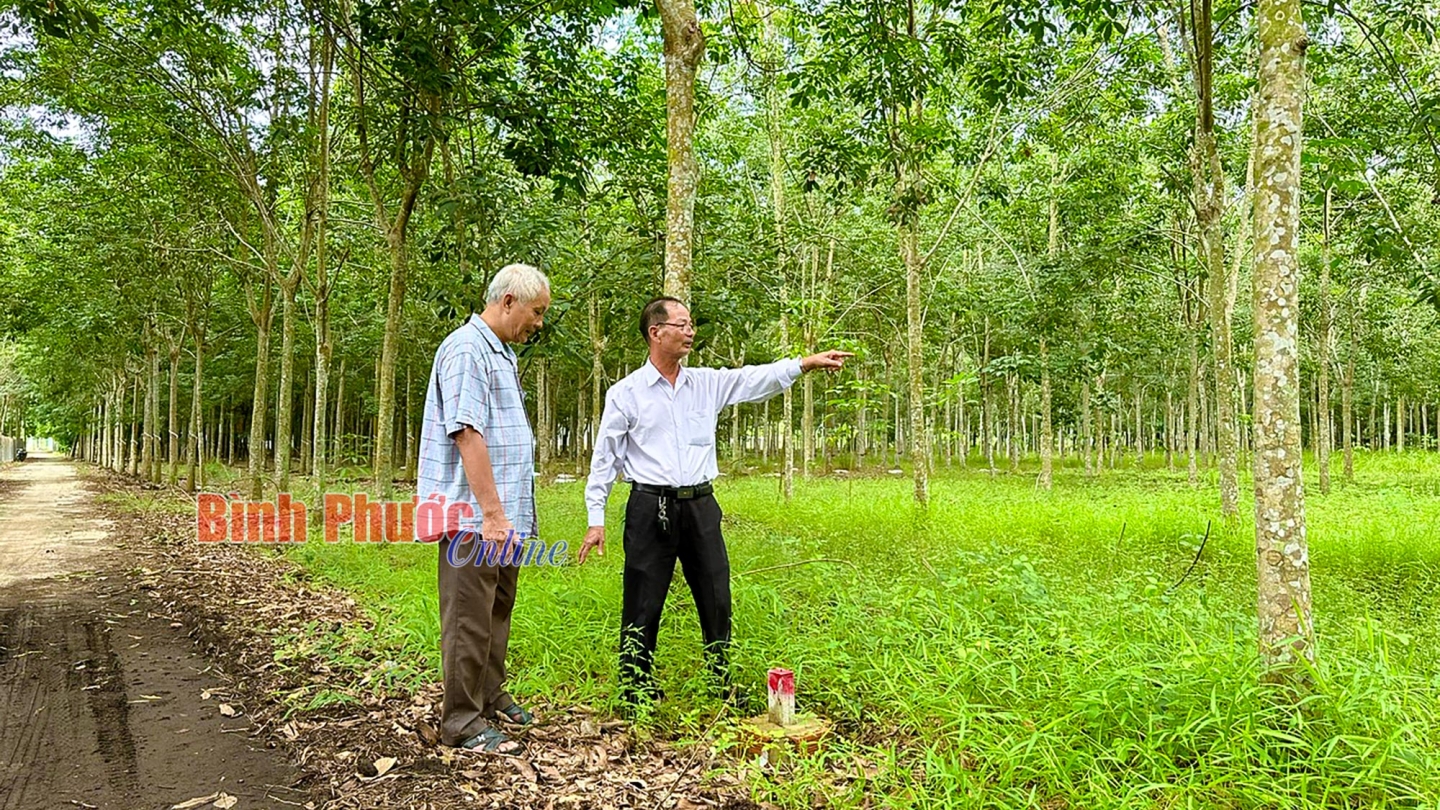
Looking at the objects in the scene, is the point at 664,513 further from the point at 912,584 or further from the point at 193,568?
the point at 193,568

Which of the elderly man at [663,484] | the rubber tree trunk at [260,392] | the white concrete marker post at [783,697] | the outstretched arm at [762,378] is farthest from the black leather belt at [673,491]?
the rubber tree trunk at [260,392]

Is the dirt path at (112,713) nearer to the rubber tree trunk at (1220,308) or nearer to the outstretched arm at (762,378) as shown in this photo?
the outstretched arm at (762,378)

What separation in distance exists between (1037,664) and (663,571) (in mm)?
1856

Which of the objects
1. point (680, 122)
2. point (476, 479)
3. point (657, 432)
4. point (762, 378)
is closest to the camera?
point (476, 479)

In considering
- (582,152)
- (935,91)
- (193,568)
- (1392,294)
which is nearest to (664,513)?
(582,152)

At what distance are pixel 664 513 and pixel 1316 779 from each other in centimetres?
270

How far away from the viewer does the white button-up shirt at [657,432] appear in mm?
3977

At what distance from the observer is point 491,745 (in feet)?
12.0

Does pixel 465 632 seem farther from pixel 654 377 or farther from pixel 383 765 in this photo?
pixel 654 377

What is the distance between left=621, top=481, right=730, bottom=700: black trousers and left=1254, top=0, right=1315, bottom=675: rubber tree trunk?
7.96ft

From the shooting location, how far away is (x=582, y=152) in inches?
334

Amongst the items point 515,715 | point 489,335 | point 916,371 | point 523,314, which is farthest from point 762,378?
point 916,371

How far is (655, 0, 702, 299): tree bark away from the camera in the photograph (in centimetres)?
554

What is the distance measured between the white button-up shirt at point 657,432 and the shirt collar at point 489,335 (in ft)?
1.83
